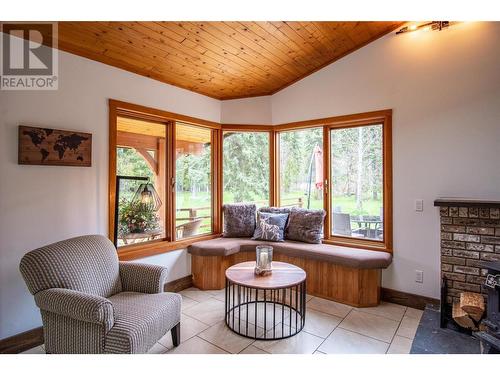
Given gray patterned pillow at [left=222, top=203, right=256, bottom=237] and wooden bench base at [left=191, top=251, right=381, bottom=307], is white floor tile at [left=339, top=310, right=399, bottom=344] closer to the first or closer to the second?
wooden bench base at [left=191, top=251, right=381, bottom=307]

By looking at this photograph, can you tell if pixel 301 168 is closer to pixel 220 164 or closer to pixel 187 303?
pixel 220 164

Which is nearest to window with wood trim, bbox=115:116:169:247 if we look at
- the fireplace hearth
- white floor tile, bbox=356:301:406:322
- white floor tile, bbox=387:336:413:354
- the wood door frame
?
the wood door frame

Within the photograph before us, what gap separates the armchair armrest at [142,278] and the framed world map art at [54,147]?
A: 1105 millimetres

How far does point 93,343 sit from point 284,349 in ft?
4.56

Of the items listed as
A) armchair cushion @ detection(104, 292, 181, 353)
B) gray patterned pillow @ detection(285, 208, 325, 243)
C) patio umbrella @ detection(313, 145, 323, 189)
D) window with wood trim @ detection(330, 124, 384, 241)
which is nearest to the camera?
armchair cushion @ detection(104, 292, 181, 353)

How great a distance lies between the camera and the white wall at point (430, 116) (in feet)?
8.50

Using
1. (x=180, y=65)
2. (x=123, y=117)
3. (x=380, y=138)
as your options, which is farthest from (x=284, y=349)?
(x=180, y=65)

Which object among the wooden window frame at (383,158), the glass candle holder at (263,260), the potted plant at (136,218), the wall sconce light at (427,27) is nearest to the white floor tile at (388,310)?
the wooden window frame at (383,158)

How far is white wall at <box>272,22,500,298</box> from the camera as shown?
2590mm

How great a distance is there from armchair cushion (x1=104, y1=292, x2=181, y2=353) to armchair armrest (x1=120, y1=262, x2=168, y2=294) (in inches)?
2.6

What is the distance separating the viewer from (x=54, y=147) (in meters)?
2.39

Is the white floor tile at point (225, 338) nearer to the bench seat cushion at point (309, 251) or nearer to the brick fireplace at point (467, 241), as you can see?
the bench seat cushion at point (309, 251)

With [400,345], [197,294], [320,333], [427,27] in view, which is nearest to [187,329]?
[197,294]

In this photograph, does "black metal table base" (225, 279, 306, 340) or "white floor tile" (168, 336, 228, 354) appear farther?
"black metal table base" (225, 279, 306, 340)
